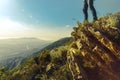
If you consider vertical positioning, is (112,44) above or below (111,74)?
above

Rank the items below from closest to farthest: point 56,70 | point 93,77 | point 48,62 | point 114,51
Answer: point 114,51 → point 93,77 → point 56,70 → point 48,62

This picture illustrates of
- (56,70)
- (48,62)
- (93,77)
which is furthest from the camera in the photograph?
(48,62)

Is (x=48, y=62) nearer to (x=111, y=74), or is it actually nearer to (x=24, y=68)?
(x=24, y=68)

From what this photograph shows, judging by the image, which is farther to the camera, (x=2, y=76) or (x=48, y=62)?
(x=2, y=76)

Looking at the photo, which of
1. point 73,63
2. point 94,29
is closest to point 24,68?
point 73,63

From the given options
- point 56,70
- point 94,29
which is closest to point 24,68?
point 56,70

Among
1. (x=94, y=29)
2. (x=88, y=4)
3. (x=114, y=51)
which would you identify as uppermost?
(x=88, y=4)

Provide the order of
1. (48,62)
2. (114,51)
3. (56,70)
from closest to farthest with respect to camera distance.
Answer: (114,51)
(56,70)
(48,62)

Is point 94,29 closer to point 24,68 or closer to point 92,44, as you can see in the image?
point 92,44

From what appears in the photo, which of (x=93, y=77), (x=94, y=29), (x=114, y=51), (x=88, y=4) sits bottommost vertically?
(x=93, y=77)

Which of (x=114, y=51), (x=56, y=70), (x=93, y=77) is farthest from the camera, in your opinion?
(x=56, y=70)
